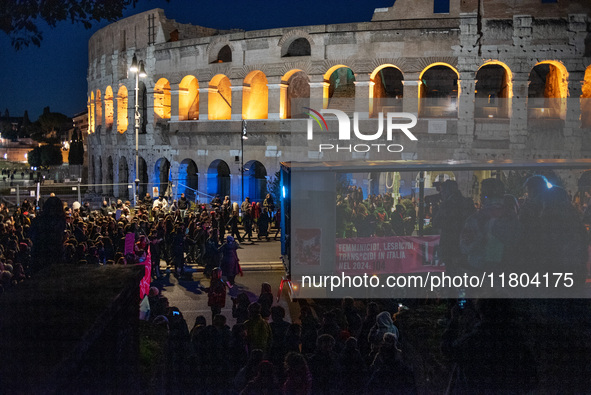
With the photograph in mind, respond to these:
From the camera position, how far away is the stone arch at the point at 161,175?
1259 inches

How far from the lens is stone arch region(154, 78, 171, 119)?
3179cm

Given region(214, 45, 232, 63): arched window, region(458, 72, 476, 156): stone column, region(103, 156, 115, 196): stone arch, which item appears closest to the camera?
region(458, 72, 476, 156): stone column

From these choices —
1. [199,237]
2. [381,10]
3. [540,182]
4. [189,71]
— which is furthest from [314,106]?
[540,182]

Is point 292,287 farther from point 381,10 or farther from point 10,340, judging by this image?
point 381,10

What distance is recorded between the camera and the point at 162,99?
106ft

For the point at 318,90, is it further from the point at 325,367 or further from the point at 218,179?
the point at 325,367

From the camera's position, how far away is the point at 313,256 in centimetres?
1240

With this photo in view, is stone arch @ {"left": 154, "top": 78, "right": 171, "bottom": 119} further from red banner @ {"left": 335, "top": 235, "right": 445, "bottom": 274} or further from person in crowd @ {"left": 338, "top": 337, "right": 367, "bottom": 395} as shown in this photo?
person in crowd @ {"left": 338, "top": 337, "right": 367, "bottom": 395}

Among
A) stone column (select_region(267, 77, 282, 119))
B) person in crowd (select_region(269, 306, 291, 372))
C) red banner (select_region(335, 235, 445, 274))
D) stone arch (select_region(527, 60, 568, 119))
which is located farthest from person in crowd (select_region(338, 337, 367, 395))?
stone column (select_region(267, 77, 282, 119))

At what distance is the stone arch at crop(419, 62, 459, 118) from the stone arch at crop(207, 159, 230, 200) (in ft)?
37.4

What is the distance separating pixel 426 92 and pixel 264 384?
25.6 m

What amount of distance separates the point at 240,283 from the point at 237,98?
14234mm

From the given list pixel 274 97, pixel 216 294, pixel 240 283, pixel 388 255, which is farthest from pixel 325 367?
pixel 274 97

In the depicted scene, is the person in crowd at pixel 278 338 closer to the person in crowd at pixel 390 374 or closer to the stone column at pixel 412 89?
the person in crowd at pixel 390 374
